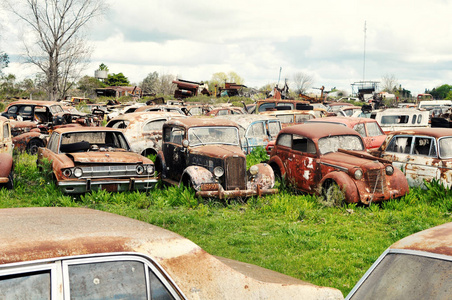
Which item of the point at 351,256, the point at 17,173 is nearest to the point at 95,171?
the point at 17,173

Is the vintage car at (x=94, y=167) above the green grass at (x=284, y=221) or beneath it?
above

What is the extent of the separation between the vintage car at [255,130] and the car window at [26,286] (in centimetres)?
1321

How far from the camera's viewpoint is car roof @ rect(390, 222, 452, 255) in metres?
2.67

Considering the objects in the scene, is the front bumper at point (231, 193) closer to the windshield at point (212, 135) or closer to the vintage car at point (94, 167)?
the vintage car at point (94, 167)

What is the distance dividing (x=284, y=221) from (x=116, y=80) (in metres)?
73.2

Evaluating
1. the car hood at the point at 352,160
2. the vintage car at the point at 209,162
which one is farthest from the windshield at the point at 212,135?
the car hood at the point at 352,160

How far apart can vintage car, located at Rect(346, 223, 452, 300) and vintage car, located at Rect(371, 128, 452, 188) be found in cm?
738

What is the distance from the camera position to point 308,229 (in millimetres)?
7832

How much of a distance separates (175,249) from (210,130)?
824 cm

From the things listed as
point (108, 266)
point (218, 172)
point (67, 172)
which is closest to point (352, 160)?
point (218, 172)

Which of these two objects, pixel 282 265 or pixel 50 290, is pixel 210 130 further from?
pixel 50 290

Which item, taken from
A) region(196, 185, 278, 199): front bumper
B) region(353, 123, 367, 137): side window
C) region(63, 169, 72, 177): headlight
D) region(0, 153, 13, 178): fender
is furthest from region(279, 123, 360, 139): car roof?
region(0, 153, 13, 178): fender

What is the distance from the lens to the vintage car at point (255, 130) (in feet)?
50.6

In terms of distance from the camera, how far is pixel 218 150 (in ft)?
32.7
